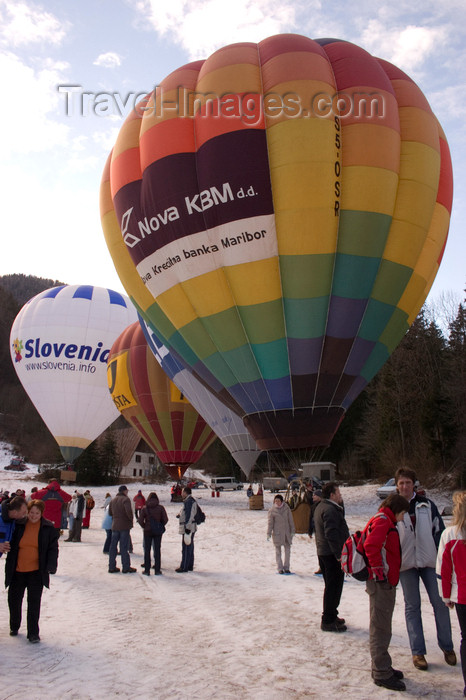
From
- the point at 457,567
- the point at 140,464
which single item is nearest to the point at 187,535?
the point at 457,567

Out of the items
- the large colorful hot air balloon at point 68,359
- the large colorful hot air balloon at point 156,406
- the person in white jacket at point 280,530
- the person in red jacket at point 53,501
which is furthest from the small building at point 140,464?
the person in white jacket at point 280,530

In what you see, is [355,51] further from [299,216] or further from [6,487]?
[6,487]

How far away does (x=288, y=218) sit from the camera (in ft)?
39.1

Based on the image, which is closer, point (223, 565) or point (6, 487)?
point (223, 565)

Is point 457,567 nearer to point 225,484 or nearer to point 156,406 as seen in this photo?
point 156,406

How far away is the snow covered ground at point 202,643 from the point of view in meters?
3.76

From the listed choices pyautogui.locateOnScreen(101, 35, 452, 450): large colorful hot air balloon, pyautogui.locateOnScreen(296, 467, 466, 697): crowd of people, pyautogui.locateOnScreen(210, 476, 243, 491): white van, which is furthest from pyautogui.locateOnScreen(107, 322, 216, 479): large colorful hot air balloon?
pyautogui.locateOnScreen(296, 467, 466, 697): crowd of people

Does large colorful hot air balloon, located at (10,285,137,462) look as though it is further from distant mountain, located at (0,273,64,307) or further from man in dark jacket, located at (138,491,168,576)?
distant mountain, located at (0,273,64,307)

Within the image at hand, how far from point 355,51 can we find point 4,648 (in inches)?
550

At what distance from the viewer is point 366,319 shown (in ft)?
42.5

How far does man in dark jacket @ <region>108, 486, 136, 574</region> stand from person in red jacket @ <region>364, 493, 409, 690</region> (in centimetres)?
529

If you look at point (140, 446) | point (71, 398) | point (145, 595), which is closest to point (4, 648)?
point (145, 595)

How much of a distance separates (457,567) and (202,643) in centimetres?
239

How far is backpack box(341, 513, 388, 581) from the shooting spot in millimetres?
3885
